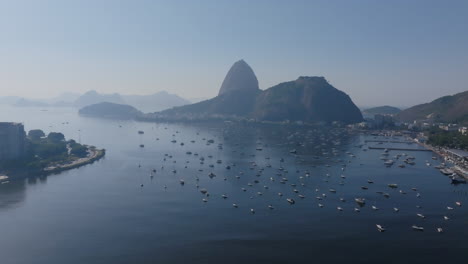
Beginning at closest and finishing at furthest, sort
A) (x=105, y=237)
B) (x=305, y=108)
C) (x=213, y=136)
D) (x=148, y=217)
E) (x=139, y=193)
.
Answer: (x=105, y=237) < (x=148, y=217) < (x=139, y=193) < (x=213, y=136) < (x=305, y=108)

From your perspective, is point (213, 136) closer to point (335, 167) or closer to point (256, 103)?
point (335, 167)

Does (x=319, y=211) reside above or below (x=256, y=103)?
below

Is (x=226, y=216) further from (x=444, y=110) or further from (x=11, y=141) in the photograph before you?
(x=444, y=110)

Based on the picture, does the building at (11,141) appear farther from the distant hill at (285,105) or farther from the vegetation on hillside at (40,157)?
the distant hill at (285,105)

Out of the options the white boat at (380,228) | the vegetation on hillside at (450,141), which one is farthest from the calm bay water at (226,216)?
the vegetation on hillside at (450,141)

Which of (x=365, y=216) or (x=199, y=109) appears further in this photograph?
(x=199, y=109)

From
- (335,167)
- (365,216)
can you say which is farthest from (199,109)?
(365,216)

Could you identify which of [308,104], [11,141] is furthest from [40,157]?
[308,104]

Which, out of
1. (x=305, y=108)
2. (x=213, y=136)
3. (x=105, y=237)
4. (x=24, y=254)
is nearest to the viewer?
(x=24, y=254)
